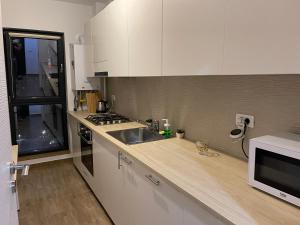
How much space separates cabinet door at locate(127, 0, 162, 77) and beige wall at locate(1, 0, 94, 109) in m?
1.88

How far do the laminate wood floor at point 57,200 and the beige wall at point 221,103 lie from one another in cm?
119

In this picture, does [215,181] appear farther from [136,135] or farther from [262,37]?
[136,135]

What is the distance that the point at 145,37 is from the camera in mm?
1818

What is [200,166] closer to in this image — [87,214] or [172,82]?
[172,82]

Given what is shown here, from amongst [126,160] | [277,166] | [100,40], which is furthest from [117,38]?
[277,166]

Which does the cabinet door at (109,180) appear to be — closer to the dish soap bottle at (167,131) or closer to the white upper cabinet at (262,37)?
the dish soap bottle at (167,131)

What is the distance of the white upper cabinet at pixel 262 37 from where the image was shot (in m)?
0.86

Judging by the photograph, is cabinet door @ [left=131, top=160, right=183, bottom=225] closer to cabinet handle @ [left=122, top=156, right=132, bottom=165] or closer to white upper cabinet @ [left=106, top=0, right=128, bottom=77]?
cabinet handle @ [left=122, top=156, right=132, bottom=165]

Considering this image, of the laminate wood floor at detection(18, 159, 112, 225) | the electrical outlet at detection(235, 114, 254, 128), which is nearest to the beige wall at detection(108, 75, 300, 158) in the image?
the electrical outlet at detection(235, 114, 254, 128)

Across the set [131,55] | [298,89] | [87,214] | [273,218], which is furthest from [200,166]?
[87,214]

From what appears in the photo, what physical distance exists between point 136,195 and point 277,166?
3.16 feet

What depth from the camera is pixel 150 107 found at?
2529 millimetres

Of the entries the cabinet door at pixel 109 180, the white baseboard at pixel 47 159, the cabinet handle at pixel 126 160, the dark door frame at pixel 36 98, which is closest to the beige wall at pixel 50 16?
the dark door frame at pixel 36 98

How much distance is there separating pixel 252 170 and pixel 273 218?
10.6 inches
